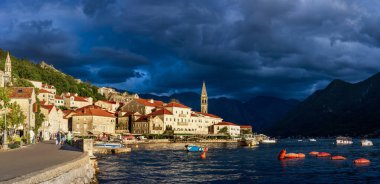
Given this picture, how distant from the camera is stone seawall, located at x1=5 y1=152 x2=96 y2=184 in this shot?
20656 mm

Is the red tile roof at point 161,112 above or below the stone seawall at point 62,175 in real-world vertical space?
above

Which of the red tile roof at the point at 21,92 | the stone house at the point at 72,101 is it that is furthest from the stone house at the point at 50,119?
the stone house at the point at 72,101

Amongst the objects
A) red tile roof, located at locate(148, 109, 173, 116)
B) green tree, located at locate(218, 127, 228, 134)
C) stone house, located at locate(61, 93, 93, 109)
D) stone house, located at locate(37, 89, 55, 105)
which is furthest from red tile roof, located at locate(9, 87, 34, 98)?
green tree, located at locate(218, 127, 228, 134)

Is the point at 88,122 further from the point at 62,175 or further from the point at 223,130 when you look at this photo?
the point at 62,175

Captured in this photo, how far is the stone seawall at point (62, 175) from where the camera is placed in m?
20.7

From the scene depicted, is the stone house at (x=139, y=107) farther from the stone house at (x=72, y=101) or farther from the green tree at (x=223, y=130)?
the green tree at (x=223, y=130)

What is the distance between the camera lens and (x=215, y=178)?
45.9 metres

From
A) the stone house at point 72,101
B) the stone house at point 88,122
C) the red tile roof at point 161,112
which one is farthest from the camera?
the stone house at point 72,101

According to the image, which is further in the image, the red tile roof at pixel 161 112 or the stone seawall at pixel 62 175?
the red tile roof at pixel 161 112

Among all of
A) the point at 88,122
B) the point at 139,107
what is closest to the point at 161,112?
the point at 139,107

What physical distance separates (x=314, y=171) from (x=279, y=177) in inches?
348

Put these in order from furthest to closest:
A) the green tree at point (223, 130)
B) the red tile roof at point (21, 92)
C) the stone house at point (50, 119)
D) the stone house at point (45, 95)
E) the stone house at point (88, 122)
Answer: the green tree at point (223, 130)
the stone house at point (45, 95)
the stone house at point (88, 122)
the stone house at point (50, 119)
the red tile roof at point (21, 92)

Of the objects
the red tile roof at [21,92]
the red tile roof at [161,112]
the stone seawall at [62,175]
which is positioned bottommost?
the stone seawall at [62,175]

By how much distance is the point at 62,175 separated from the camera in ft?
84.0
